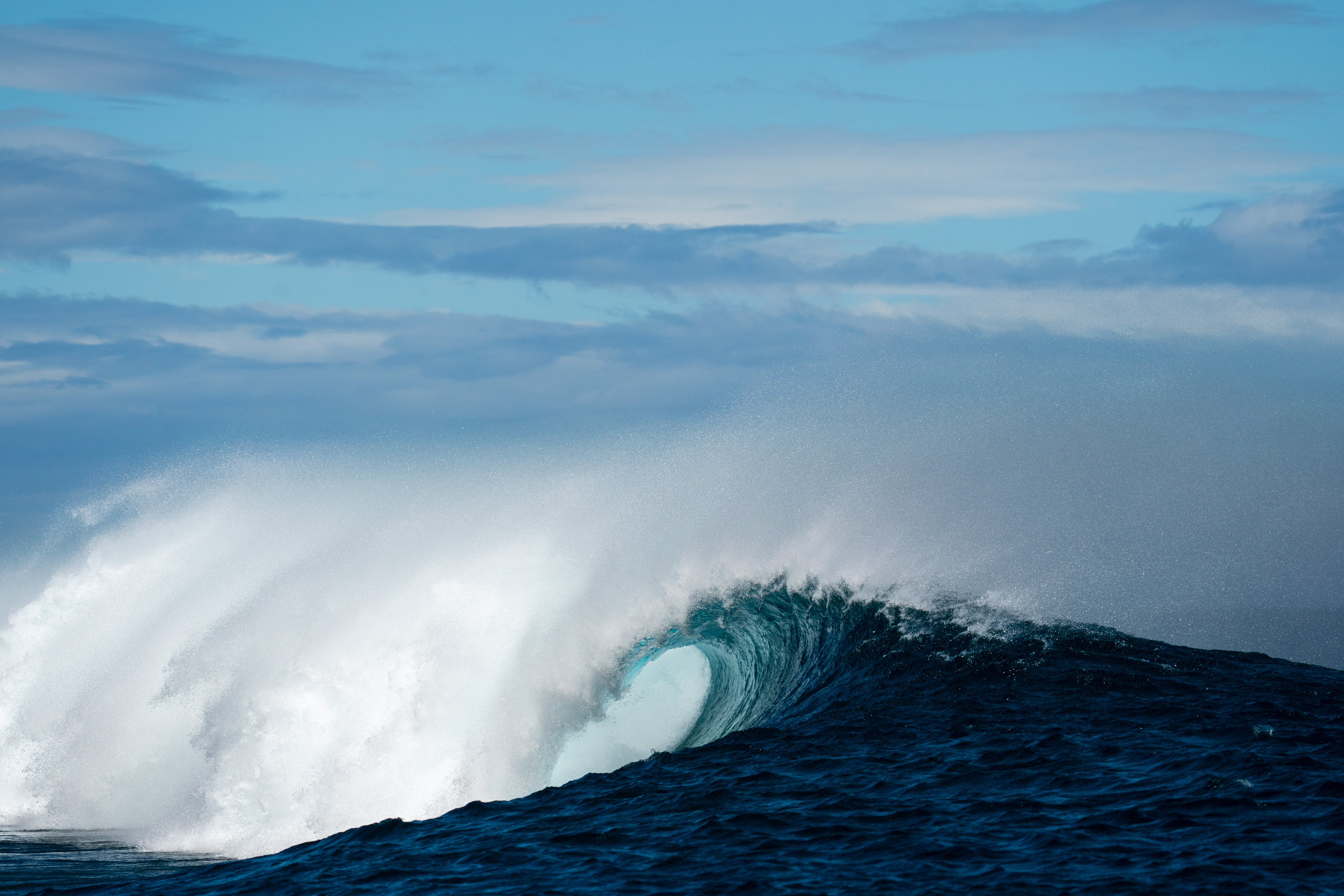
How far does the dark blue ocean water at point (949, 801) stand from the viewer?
795cm

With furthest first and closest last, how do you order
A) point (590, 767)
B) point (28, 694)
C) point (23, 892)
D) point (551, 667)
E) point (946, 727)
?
point (28, 694) < point (551, 667) < point (590, 767) < point (946, 727) < point (23, 892)

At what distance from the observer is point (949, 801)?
948 centimetres

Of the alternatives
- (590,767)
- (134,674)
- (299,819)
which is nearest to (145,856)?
(299,819)

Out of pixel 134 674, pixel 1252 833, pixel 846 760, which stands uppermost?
pixel 134 674

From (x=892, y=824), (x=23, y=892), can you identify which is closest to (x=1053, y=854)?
(x=892, y=824)

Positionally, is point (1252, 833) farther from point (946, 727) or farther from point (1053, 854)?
point (946, 727)

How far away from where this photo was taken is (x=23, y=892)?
10.9 m

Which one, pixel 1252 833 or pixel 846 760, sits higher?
pixel 846 760

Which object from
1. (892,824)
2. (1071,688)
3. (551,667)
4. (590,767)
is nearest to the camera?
(892,824)

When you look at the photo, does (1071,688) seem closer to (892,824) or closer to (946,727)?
(946,727)

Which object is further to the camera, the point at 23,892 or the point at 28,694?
the point at 28,694

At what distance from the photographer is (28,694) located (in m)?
21.0

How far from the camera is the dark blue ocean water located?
795cm

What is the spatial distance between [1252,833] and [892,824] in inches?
111
